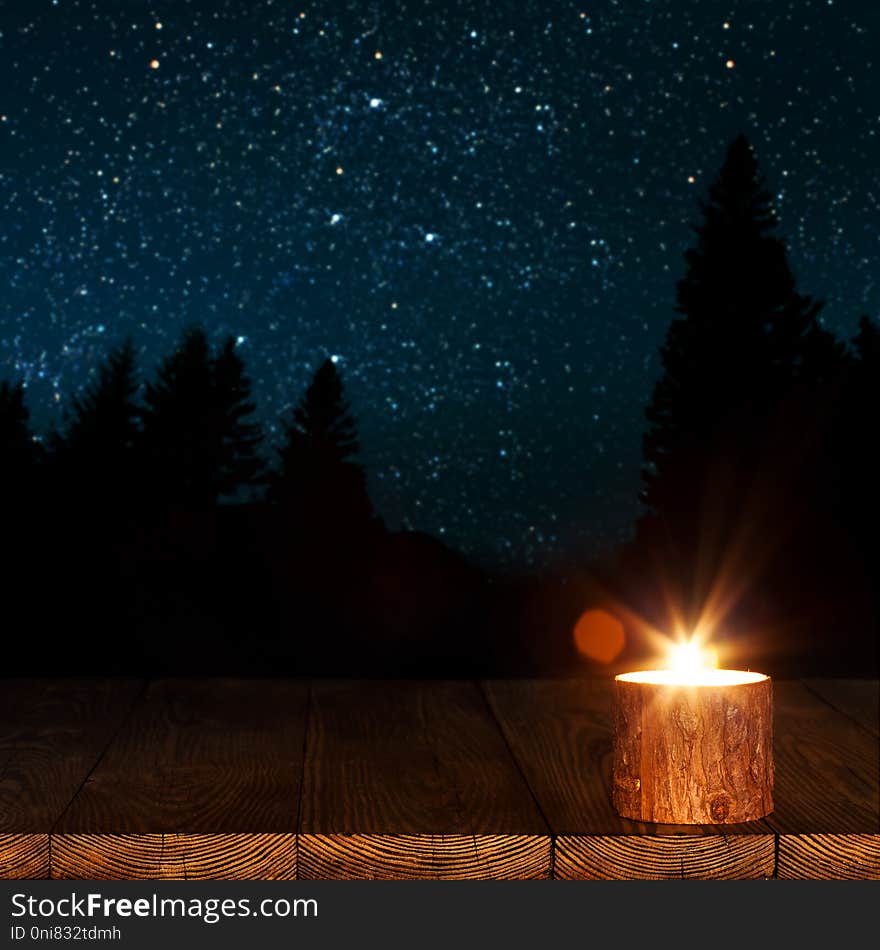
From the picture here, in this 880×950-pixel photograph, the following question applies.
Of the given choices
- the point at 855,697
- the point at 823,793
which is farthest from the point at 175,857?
the point at 855,697

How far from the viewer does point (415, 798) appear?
5.33 feet

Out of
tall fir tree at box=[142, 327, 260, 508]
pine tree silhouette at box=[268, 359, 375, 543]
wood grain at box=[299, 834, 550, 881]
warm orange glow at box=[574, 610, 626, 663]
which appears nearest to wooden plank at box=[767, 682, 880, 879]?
wood grain at box=[299, 834, 550, 881]

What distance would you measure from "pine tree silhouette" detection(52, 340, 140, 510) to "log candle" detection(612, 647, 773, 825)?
43.4ft

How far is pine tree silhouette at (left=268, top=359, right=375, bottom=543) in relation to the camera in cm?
1475

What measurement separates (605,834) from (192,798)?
0.58 metres

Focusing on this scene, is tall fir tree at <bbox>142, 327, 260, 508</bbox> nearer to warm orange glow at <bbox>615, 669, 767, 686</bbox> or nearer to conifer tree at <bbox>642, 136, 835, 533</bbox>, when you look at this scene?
conifer tree at <bbox>642, 136, 835, 533</bbox>

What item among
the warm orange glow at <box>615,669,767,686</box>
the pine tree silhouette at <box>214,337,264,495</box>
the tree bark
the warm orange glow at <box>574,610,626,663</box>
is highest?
the pine tree silhouette at <box>214,337,264,495</box>

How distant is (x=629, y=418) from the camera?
16.1 metres

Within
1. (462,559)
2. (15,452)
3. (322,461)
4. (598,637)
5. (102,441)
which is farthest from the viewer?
(102,441)

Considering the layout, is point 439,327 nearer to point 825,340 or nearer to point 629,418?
point 629,418

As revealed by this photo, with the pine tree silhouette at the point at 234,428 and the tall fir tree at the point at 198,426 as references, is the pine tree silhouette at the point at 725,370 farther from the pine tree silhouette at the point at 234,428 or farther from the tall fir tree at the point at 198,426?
the tall fir tree at the point at 198,426

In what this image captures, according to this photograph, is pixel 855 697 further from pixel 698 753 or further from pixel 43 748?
pixel 43 748

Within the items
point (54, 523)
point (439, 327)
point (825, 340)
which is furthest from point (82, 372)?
point (825, 340)

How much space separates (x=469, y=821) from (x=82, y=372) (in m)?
17.0
